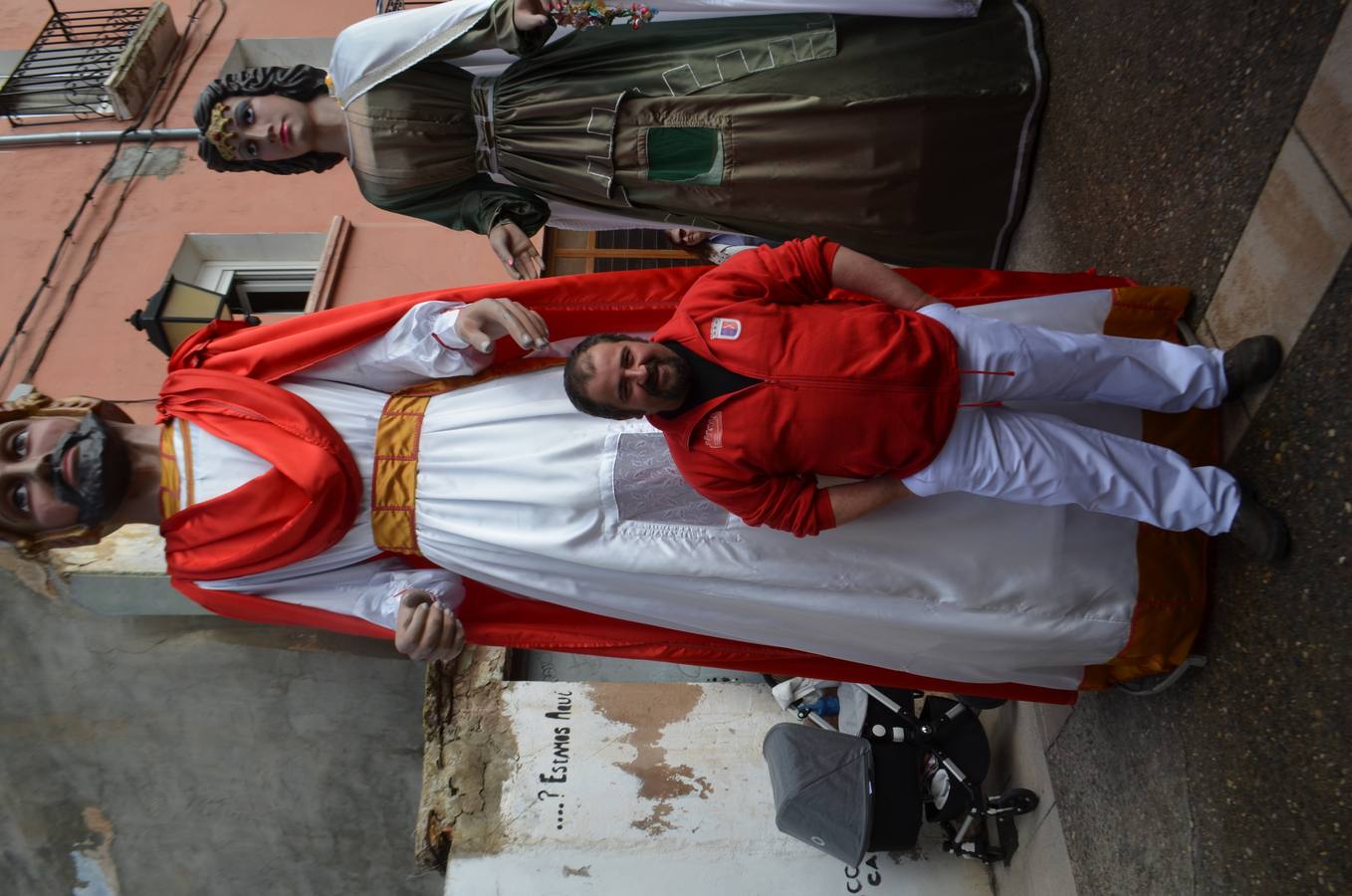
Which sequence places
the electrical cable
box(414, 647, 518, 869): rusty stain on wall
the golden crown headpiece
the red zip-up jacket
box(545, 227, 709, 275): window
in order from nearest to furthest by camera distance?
the red zip-up jacket, the golden crown headpiece, box(414, 647, 518, 869): rusty stain on wall, the electrical cable, box(545, 227, 709, 275): window

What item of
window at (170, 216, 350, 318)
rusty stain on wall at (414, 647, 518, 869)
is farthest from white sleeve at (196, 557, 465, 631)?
window at (170, 216, 350, 318)

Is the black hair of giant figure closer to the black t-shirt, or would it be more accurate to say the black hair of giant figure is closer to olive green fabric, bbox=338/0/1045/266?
olive green fabric, bbox=338/0/1045/266

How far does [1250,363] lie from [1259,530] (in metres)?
0.37

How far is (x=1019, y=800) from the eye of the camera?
3270mm

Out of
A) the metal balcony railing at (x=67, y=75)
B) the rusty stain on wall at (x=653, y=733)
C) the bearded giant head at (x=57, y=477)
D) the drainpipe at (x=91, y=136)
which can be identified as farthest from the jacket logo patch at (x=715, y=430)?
the metal balcony railing at (x=67, y=75)

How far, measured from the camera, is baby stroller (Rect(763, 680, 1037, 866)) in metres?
3.27

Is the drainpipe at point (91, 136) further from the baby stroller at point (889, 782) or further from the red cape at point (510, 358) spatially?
the baby stroller at point (889, 782)

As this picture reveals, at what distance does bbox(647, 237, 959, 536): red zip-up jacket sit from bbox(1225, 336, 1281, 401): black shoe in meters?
0.65

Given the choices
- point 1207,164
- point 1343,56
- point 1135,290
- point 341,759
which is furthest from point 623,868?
point 1343,56

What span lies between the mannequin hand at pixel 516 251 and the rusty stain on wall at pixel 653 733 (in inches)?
82.4

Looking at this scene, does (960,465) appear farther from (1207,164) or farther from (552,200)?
(552,200)

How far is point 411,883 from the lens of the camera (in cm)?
355

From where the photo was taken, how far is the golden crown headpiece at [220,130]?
102 inches

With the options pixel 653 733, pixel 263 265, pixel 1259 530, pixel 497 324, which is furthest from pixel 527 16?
pixel 263 265
